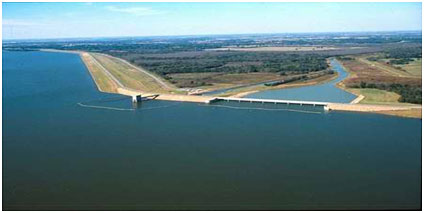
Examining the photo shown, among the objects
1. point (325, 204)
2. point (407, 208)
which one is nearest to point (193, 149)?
point (325, 204)

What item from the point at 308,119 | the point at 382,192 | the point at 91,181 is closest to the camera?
the point at 382,192

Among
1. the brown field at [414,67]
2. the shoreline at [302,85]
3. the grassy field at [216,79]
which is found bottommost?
the brown field at [414,67]

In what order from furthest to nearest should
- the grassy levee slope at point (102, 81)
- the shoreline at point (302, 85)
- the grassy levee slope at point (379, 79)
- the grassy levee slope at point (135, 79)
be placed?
1. the grassy levee slope at point (102, 81)
2. the grassy levee slope at point (135, 79)
3. the grassy levee slope at point (379, 79)
4. the shoreline at point (302, 85)

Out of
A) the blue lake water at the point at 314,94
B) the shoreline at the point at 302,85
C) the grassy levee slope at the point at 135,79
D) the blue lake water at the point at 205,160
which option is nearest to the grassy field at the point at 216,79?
the grassy levee slope at the point at 135,79

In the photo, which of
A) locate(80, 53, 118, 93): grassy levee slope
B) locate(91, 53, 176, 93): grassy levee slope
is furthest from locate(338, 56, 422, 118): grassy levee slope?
locate(80, 53, 118, 93): grassy levee slope

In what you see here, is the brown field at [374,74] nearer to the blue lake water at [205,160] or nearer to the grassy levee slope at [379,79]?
the grassy levee slope at [379,79]

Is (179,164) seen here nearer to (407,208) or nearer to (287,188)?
(287,188)
